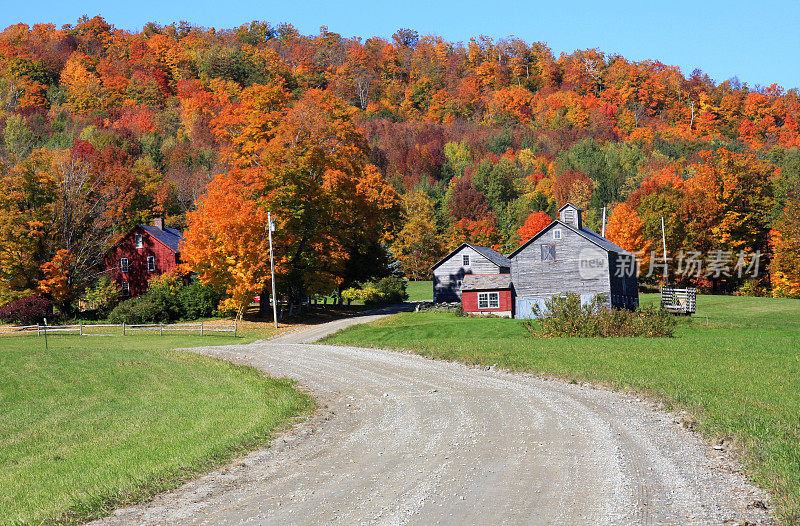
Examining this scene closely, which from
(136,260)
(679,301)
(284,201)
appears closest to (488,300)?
(679,301)

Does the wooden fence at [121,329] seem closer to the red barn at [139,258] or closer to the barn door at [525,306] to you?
the red barn at [139,258]

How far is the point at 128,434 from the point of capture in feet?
53.1

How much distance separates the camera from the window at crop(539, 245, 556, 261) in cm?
6006

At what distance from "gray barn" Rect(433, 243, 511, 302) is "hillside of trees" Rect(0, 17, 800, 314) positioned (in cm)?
648

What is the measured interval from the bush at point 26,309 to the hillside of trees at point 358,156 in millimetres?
1420

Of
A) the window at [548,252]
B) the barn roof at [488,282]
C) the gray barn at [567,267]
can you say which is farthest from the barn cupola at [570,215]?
the barn roof at [488,282]

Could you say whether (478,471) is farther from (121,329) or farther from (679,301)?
(679,301)

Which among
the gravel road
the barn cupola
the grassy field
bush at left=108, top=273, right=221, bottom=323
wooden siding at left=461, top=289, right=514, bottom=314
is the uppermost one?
the barn cupola

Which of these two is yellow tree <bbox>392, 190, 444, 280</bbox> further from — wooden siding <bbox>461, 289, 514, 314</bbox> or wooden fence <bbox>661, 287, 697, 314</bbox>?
wooden fence <bbox>661, 287, 697, 314</bbox>

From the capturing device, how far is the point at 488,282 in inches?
2375

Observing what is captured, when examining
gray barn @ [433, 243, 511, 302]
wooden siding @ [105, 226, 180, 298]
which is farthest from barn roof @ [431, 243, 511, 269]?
wooden siding @ [105, 226, 180, 298]

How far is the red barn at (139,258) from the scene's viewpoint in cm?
6481

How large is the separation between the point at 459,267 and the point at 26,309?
38.4m

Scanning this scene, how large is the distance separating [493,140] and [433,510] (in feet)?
448
